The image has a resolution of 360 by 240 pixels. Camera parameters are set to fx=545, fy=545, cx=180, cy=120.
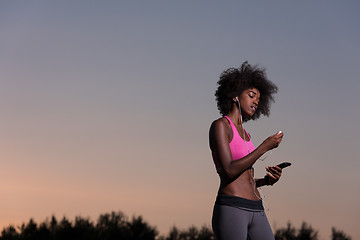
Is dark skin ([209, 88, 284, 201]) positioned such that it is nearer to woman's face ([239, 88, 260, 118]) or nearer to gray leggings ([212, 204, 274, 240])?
woman's face ([239, 88, 260, 118])

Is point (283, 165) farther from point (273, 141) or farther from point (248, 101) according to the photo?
point (248, 101)

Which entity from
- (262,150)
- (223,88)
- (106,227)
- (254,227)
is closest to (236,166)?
(262,150)

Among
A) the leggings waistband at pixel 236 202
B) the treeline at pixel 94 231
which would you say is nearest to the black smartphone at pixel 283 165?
the leggings waistband at pixel 236 202

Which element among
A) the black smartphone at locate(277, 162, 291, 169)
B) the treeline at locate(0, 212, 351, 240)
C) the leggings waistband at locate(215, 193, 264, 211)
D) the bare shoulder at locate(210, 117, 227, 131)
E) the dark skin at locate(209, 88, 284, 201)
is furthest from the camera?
the treeline at locate(0, 212, 351, 240)

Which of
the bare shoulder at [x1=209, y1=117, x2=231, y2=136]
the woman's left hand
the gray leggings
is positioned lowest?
the gray leggings

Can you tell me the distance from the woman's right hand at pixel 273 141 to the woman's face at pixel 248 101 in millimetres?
629

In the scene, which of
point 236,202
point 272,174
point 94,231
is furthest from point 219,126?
point 94,231

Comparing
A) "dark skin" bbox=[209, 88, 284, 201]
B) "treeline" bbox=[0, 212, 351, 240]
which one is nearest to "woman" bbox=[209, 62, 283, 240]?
"dark skin" bbox=[209, 88, 284, 201]

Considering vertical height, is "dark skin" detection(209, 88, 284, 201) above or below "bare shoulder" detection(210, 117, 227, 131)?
below

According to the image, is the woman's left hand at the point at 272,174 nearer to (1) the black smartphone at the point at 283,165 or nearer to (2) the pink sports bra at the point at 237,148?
(1) the black smartphone at the point at 283,165

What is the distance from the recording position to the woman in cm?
526

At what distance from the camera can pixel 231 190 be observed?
536 centimetres

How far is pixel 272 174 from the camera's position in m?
5.86

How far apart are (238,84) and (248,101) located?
9.8 inches
